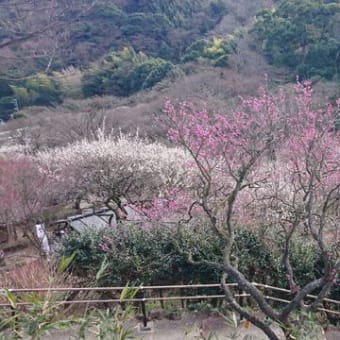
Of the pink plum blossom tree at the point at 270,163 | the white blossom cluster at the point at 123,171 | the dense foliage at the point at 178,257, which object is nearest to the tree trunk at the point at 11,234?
the white blossom cluster at the point at 123,171

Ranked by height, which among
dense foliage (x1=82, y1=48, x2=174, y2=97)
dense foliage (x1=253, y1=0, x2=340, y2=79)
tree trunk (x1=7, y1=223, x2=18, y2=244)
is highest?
dense foliage (x1=253, y1=0, x2=340, y2=79)

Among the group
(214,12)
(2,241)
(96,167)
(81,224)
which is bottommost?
(2,241)

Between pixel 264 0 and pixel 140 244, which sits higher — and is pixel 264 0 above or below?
above

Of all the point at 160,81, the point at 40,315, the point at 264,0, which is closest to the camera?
the point at 40,315

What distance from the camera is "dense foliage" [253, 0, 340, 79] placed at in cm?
2050

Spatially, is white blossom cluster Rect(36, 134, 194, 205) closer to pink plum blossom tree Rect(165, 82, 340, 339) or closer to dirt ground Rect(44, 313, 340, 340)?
pink plum blossom tree Rect(165, 82, 340, 339)

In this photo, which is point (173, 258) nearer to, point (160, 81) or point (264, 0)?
point (160, 81)

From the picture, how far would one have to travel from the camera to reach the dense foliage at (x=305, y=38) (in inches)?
807

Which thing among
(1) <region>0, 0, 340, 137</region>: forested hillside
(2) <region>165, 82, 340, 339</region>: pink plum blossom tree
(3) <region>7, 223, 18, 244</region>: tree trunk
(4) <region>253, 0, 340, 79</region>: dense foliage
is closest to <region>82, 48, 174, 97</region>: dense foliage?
(1) <region>0, 0, 340, 137</region>: forested hillside

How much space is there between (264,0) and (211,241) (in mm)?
25810

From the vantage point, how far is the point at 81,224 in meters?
10.6

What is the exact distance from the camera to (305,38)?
21703mm

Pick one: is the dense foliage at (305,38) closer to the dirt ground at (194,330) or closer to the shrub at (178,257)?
the shrub at (178,257)

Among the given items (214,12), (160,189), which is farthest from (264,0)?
(160,189)
